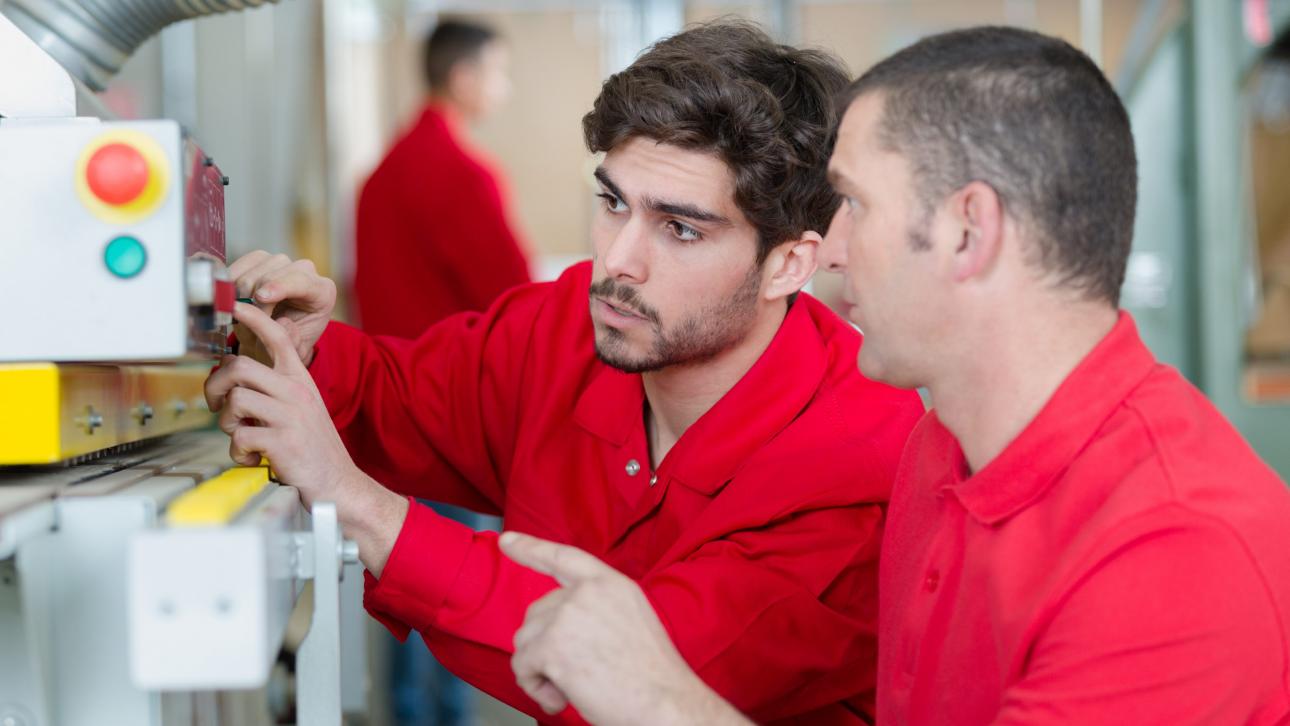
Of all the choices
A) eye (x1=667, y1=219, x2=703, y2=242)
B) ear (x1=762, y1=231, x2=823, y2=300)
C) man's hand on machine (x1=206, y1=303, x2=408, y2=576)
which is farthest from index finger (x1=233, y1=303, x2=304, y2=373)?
ear (x1=762, y1=231, x2=823, y2=300)

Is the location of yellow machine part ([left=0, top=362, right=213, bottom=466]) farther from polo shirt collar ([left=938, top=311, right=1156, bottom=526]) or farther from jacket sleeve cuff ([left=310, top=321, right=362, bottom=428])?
polo shirt collar ([left=938, top=311, right=1156, bottom=526])

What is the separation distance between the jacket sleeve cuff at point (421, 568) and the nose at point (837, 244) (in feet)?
1.40

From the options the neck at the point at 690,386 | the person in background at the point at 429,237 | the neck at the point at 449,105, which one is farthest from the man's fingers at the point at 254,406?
the neck at the point at 449,105

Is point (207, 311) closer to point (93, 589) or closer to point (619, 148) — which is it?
point (93, 589)

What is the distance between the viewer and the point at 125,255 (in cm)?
83

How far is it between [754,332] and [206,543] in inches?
36.0

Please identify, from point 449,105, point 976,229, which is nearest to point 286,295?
point 976,229

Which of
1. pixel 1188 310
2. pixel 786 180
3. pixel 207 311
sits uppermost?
pixel 786 180

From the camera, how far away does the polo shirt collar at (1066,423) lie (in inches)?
36.1

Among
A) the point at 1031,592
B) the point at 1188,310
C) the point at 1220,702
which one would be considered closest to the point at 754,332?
the point at 1031,592

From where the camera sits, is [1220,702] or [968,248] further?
[968,248]

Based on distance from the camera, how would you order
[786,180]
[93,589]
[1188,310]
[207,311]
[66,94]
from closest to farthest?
[93,589]
[207,311]
[66,94]
[786,180]
[1188,310]

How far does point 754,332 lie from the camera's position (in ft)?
4.89

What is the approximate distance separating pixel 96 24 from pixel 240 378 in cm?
47
